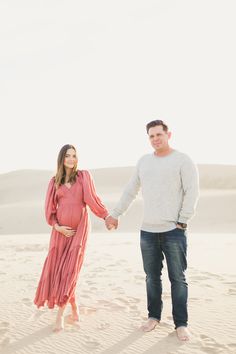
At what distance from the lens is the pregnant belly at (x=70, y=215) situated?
5.18 meters

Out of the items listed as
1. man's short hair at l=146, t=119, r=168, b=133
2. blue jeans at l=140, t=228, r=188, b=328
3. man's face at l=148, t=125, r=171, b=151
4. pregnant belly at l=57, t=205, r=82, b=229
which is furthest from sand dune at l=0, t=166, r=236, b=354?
man's short hair at l=146, t=119, r=168, b=133

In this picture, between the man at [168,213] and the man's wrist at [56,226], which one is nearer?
the man at [168,213]

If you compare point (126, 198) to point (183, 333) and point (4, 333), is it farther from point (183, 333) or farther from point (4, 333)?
point (4, 333)

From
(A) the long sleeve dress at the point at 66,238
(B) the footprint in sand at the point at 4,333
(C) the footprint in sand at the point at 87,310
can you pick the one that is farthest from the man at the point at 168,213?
(B) the footprint in sand at the point at 4,333

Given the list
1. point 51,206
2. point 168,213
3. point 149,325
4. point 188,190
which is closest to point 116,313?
point 149,325

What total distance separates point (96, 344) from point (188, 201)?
1.73 metres

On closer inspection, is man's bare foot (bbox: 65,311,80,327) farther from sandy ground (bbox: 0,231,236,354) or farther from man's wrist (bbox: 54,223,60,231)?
man's wrist (bbox: 54,223,60,231)

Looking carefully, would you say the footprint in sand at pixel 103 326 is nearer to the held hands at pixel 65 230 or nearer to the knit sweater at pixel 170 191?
the held hands at pixel 65 230

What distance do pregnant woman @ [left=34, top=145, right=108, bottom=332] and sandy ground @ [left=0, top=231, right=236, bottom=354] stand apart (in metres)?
0.42

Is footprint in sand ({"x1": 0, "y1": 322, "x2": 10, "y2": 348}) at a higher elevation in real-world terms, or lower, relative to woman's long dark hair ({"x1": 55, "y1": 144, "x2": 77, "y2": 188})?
lower

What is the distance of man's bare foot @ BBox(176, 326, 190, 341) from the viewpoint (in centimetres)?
444

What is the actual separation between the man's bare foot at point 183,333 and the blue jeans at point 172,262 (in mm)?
49

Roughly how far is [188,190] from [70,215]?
1471mm

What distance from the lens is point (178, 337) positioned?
451cm
